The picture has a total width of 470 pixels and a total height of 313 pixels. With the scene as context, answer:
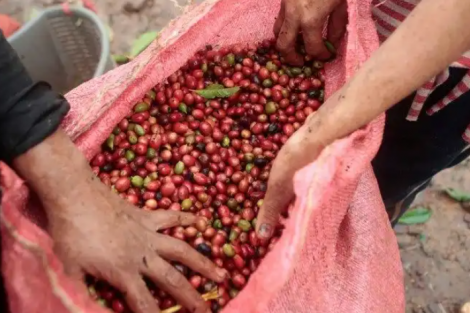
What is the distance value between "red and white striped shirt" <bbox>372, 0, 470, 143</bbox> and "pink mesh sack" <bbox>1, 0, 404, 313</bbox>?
0.08 m

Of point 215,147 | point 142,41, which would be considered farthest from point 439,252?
point 142,41

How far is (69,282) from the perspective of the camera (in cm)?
107

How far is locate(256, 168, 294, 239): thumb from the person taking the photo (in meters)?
1.17

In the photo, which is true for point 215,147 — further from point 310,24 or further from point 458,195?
point 458,195

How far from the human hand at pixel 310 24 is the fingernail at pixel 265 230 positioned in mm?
574

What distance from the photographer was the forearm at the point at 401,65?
109 centimetres

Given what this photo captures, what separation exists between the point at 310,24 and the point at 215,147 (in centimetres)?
42

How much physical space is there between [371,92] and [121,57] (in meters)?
1.96

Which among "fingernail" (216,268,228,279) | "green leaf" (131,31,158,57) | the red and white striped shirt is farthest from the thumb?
"green leaf" (131,31,158,57)

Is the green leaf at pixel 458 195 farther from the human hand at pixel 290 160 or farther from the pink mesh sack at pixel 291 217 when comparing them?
the human hand at pixel 290 160

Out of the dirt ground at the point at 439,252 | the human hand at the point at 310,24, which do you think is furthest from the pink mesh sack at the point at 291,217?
the dirt ground at the point at 439,252

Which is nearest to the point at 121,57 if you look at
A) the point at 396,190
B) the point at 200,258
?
the point at 396,190

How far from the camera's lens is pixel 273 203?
47.3 inches

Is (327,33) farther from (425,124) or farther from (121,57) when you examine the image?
(121,57)
